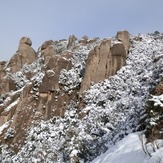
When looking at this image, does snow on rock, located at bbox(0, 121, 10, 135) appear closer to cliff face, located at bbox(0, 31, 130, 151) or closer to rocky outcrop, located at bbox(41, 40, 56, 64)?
cliff face, located at bbox(0, 31, 130, 151)

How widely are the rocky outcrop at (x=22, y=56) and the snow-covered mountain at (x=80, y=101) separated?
716cm

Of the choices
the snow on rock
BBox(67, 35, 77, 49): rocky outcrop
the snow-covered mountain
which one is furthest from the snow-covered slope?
BBox(67, 35, 77, 49): rocky outcrop

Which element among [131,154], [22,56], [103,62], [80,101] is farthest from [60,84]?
[131,154]

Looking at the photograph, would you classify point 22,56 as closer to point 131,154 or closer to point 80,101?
point 80,101

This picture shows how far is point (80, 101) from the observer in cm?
4038

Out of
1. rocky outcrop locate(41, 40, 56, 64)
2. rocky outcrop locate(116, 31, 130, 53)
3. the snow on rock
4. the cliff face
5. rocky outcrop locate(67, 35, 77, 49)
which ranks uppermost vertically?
rocky outcrop locate(67, 35, 77, 49)

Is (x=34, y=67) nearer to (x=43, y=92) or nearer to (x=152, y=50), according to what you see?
(x=43, y=92)

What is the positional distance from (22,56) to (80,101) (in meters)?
25.3

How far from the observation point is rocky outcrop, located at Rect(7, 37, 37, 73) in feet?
199

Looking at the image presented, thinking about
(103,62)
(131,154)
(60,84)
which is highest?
(103,62)

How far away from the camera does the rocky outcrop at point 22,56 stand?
60553 mm

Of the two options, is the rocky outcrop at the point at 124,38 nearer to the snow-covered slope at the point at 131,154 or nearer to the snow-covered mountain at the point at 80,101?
the snow-covered mountain at the point at 80,101

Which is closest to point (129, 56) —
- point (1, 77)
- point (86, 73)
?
point (86, 73)

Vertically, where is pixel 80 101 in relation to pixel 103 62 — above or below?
below
